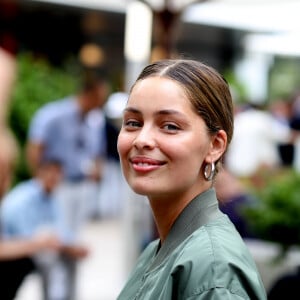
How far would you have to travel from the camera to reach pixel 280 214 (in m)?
5.00

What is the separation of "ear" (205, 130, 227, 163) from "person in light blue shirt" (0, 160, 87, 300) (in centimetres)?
434

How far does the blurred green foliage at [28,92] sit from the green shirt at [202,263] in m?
9.01

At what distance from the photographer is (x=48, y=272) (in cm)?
707

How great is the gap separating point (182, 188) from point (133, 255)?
16.4 ft

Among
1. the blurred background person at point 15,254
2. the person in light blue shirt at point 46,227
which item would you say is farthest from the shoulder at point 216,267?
the person in light blue shirt at point 46,227

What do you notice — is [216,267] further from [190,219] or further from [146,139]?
[146,139]

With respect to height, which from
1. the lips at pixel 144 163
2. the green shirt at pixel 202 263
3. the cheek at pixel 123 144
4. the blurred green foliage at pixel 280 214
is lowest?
the blurred green foliage at pixel 280 214

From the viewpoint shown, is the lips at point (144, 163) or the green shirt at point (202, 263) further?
the lips at point (144, 163)

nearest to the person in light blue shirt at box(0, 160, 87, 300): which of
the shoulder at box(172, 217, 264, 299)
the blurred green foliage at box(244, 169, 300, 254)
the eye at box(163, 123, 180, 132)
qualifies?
the blurred green foliage at box(244, 169, 300, 254)

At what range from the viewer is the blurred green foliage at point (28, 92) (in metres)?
12.0

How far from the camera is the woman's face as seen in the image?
2.18 metres

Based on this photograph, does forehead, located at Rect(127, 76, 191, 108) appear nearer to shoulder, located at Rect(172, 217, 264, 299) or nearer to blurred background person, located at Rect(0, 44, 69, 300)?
shoulder, located at Rect(172, 217, 264, 299)

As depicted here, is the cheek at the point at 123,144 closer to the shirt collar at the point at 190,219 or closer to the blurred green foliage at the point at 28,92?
the shirt collar at the point at 190,219

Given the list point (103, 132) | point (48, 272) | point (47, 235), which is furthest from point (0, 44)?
point (103, 132)
